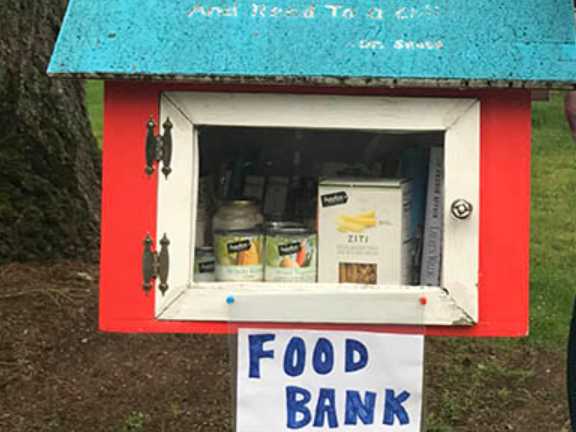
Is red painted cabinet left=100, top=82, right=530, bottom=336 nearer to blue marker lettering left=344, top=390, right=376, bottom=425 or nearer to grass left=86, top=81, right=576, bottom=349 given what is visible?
blue marker lettering left=344, top=390, right=376, bottom=425

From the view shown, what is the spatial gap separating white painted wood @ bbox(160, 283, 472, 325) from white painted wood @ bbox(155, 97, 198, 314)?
3 cm

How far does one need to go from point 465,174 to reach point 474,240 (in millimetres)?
121

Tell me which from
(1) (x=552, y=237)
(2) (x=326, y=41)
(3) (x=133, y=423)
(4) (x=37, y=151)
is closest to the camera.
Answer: (2) (x=326, y=41)

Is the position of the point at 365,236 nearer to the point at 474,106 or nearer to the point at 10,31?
the point at 474,106

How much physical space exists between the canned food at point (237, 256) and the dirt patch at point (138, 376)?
4.38 feet

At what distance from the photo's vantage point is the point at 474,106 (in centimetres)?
161

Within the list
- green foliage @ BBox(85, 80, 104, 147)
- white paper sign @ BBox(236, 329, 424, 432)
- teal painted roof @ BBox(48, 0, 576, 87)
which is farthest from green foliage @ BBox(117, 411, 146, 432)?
green foliage @ BBox(85, 80, 104, 147)

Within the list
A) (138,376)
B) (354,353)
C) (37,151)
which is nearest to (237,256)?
(354,353)

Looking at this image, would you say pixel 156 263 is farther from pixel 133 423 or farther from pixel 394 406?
pixel 133 423

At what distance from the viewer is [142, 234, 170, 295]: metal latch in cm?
163

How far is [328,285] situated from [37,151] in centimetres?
207

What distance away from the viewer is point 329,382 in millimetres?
1687

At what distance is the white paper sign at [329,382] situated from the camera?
166cm

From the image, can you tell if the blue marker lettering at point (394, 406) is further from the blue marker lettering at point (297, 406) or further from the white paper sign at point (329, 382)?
the blue marker lettering at point (297, 406)
